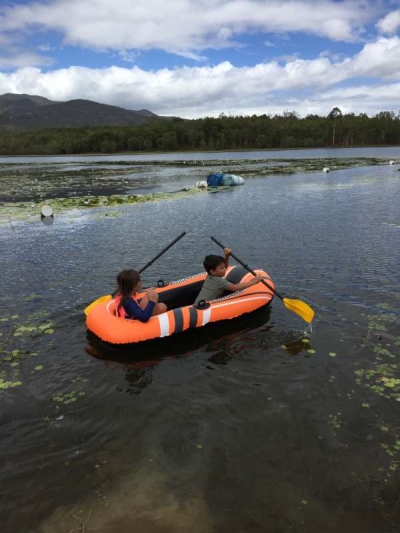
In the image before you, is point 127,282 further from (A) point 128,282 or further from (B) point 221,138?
(B) point 221,138

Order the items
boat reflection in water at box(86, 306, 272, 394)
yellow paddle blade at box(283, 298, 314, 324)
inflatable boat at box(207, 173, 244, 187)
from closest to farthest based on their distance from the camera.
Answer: boat reflection in water at box(86, 306, 272, 394), yellow paddle blade at box(283, 298, 314, 324), inflatable boat at box(207, 173, 244, 187)

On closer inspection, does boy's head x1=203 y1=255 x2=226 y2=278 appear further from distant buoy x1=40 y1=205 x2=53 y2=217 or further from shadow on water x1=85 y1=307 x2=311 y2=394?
distant buoy x1=40 y1=205 x2=53 y2=217

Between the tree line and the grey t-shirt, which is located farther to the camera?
the tree line

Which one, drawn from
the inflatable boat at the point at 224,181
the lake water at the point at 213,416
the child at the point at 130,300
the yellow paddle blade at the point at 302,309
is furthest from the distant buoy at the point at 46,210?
the inflatable boat at the point at 224,181

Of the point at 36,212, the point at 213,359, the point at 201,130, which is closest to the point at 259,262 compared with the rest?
the point at 213,359

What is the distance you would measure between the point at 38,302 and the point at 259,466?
680cm

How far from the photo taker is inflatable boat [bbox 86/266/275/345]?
7012mm

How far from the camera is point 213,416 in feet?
18.0

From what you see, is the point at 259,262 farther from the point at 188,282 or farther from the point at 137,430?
the point at 137,430

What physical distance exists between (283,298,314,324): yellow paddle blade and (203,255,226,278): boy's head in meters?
1.47

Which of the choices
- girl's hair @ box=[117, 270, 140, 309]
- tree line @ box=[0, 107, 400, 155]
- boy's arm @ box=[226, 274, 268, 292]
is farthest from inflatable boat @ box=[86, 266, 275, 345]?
tree line @ box=[0, 107, 400, 155]

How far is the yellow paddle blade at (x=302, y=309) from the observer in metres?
7.78

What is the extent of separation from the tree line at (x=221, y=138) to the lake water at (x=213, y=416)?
134m

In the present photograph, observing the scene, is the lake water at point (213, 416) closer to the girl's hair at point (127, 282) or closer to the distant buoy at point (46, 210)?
the girl's hair at point (127, 282)
